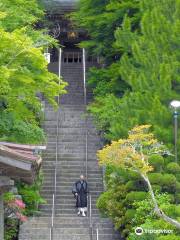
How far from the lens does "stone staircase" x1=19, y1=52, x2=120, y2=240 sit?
22578 millimetres

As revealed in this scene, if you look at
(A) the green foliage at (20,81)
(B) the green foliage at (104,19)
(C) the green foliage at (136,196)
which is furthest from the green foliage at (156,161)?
(B) the green foliage at (104,19)

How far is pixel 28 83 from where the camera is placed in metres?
20.7

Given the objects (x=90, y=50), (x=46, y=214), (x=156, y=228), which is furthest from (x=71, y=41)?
(x=156, y=228)

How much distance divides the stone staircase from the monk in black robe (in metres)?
0.29

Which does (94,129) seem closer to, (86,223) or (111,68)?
(111,68)

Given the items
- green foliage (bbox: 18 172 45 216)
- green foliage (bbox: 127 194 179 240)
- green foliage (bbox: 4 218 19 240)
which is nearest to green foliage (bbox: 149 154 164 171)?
green foliage (bbox: 127 194 179 240)

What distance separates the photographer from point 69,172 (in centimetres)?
2769

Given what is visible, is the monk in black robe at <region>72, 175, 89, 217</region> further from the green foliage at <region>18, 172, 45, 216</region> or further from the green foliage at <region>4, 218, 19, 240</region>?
the green foliage at <region>4, 218, 19, 240</region>

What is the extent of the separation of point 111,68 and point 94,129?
2.58m

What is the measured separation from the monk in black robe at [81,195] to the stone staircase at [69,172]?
0.29m

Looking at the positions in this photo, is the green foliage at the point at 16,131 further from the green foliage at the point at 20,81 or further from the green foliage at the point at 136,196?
the green foliage at the point at 136,196

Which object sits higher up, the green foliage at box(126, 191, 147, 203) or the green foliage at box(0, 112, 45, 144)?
the green foliage at box(0, 112, 45, 144)

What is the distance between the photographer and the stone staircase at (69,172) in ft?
74.1
